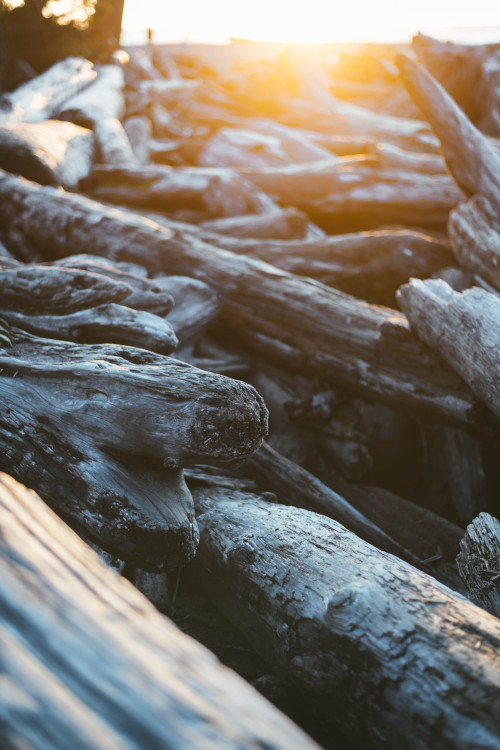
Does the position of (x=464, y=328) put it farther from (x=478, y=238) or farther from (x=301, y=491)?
(x=478, y=238)

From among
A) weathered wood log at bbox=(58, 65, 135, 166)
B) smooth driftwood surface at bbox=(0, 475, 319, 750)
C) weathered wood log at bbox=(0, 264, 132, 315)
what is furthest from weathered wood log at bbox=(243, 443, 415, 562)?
weathered wood log at bbox=(58, 65, 135, 166)

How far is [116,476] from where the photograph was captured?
2.22 m

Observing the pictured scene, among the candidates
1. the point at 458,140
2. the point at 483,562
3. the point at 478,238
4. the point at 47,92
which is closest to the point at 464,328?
the point at 483,562

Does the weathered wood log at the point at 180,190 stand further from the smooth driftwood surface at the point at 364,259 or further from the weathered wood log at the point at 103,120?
the smooth driftwood surface at the point at 364,259

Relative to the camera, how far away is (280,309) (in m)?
3.86

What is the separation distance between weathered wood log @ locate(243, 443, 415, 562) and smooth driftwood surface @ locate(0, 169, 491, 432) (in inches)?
30.4

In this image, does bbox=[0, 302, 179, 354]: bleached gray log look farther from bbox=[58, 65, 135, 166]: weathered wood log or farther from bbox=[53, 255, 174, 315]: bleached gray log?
bbox=[58, 65, 135, 166]: weathered wood log

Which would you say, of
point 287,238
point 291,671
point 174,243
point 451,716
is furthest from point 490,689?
point 287,238

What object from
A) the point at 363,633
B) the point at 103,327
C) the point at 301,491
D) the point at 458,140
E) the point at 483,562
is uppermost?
the point at 458,140

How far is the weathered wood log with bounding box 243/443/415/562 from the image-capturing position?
302 centimetres

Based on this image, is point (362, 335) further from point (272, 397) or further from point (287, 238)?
point (287, 238)

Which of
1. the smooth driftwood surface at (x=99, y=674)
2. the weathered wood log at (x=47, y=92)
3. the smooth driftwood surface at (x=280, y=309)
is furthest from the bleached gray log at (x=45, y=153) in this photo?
the smooth driftwood surface at (x=99, y=674)

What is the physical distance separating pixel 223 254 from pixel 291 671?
3.16 m

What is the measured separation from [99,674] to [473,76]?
1108 centimetres
